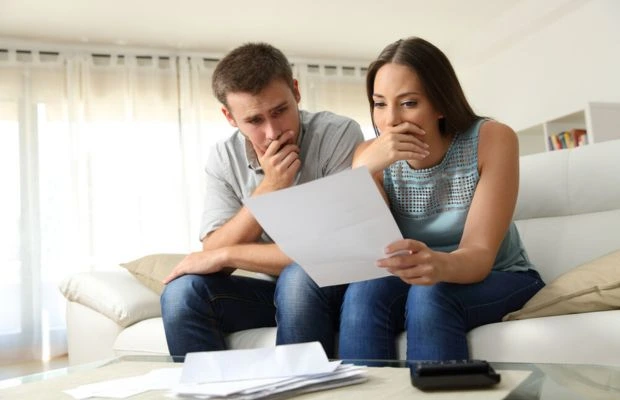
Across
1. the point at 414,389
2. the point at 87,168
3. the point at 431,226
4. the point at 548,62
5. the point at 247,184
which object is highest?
the point at 548,62

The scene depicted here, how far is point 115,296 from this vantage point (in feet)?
6.91

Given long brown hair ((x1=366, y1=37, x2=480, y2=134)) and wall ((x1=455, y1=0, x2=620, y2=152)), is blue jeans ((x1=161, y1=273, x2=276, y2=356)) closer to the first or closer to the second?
long brown hair ((x1=366, y1=37, x2=480, y2=134))

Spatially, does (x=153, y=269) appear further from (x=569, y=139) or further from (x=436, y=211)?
(x=569, y=139)

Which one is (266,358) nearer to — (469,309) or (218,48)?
(469,309)

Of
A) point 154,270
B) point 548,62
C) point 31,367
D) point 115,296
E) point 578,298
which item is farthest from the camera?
point 548,62

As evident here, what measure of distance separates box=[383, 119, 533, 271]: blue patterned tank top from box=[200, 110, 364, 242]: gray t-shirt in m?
0.24

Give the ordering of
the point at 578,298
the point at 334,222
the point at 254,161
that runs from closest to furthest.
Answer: the point at 334,222
the point at 578,298
the point at 254,161

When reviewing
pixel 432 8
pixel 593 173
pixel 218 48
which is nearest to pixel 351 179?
pixel 593 173

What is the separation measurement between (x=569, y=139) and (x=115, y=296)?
2960 millimetres

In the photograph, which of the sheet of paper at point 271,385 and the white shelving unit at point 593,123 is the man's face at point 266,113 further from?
the white shelving unit at point 593,123

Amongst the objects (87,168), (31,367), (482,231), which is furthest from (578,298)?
(87,168)

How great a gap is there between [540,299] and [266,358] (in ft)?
2.14

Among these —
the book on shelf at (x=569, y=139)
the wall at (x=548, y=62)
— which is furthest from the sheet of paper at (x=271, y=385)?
the wall at (x=548, y=62)

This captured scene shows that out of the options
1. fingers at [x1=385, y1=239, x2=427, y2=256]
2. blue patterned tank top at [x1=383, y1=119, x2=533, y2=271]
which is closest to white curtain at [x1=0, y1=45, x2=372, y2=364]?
blue patterned tank top at [x1=383, y1=119, x2=533, y2=271]
